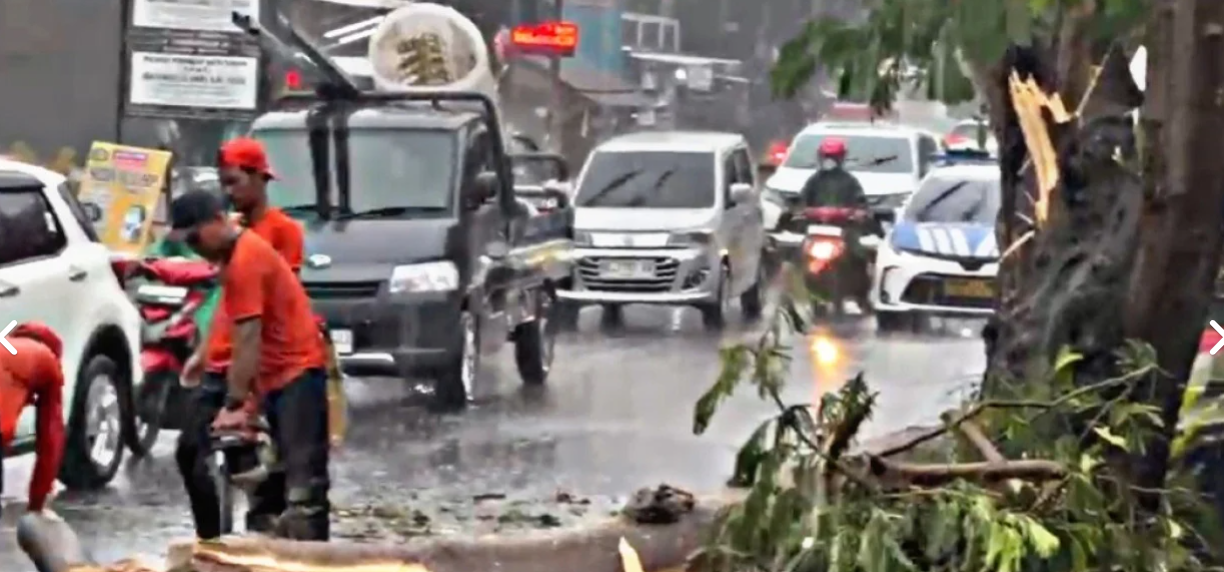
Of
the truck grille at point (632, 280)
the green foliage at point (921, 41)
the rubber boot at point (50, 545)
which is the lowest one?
the truck grille at point (632, 280)

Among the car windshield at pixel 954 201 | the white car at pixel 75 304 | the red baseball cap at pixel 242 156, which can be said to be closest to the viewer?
the red baseball cap at pixel 242 156

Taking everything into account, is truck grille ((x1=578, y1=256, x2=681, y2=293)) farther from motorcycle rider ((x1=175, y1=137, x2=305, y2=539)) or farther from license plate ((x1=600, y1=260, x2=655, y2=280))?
motorcycle rider ((x1=175, y1=137, x2=305, y2=539))

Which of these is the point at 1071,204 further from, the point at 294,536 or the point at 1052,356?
the point at 294,536

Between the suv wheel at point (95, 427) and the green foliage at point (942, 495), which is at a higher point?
the green foliage at point (942, 495)

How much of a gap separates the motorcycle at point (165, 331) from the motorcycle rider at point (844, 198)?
10173mm

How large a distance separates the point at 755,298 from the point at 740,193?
1.20 m

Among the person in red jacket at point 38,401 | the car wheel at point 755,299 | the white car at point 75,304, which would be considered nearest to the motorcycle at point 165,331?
the white car at point 75,304

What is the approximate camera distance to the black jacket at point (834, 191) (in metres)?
23.5

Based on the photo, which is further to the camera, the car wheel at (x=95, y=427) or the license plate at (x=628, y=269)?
the license plate at (x=628, y=269)

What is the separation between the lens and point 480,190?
16.1 m

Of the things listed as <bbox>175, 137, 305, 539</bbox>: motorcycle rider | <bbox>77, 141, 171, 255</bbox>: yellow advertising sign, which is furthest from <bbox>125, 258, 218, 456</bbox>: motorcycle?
<bbox>77, 141, 171, 255</bbox>: yellow advertising sign

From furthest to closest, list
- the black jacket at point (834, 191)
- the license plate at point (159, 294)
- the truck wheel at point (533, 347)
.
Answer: the black jacket at point (834, 191), the truck wheel at point (533, 347), the license plate at point (159, 294)

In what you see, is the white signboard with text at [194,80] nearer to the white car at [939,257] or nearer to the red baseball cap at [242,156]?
the white car at [939,257]

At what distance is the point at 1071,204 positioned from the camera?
21.4 feet
